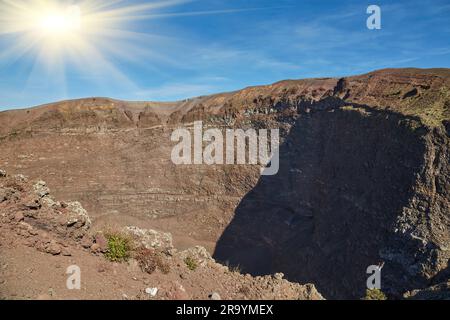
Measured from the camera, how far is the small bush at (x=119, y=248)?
320 inches

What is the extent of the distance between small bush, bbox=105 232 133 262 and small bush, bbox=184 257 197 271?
1.55m

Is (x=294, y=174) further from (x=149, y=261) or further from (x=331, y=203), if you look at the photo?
(x=149, y=261)

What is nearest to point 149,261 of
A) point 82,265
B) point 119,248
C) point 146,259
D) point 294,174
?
point 146,259

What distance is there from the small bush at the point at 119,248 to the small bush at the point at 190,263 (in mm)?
1552

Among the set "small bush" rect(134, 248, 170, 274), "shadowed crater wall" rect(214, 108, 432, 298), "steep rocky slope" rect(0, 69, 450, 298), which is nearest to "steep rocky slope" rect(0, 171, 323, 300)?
"small bush" rect(134, 248, 170, 274)

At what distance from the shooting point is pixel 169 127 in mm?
32188

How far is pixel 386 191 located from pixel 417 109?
4.53m

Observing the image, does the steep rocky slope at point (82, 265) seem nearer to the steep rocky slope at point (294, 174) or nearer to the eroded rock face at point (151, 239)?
the eroded rock face at point (151, 239)

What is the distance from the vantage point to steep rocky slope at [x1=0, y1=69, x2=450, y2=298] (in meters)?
16.2

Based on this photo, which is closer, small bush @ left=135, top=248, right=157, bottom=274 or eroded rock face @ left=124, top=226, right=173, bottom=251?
small bush @ left=135, top=248, right=157, bottom=274

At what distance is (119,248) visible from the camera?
8.21 metres

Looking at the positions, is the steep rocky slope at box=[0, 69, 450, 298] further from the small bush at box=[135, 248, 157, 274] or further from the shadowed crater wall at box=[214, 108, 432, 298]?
the small bush at box=[135, 248, 157, 274]

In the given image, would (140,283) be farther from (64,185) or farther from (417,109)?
(64,185)

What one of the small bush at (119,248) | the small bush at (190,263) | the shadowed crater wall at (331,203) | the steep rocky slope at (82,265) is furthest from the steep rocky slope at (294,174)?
the small bush at (119,248)
